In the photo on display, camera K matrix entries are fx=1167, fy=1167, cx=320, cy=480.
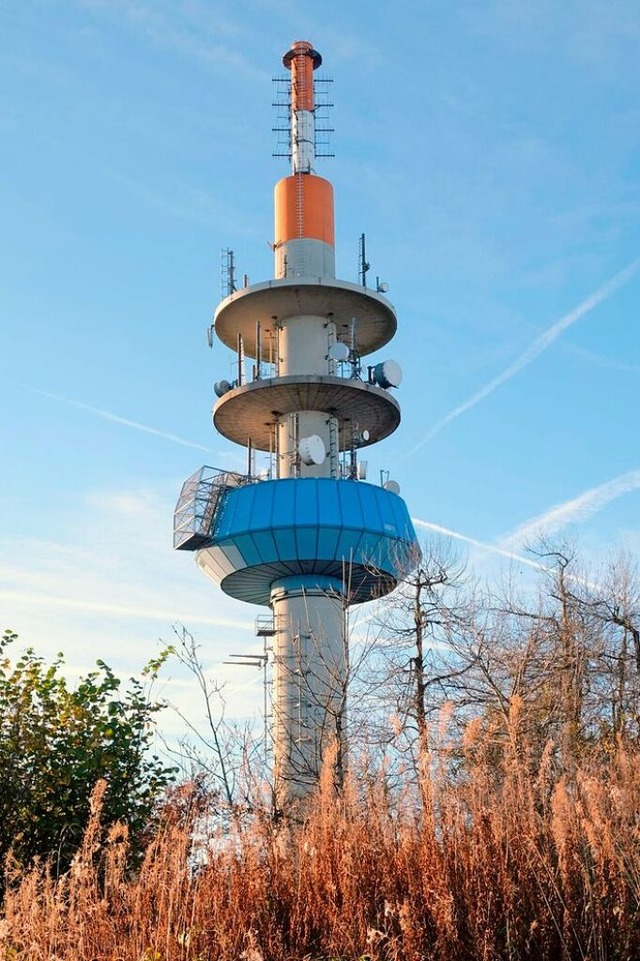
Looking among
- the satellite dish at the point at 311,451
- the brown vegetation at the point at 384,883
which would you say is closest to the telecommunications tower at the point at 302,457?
the satellite dish at the point at 311,451

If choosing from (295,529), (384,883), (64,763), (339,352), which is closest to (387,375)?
(339,352)

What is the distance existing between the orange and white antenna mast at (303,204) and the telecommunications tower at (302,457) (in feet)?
0.18

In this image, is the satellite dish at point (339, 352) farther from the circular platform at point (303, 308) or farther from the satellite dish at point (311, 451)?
the satellite dish at point (311, 451)

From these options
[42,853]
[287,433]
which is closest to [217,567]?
[287,433]

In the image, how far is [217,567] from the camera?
38.5 meters

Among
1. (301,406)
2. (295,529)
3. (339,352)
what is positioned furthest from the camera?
(301,406)

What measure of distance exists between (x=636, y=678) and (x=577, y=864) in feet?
67.7

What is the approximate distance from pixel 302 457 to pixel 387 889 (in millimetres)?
29679

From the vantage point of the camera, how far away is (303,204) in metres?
41.7

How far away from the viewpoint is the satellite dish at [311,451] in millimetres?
37031

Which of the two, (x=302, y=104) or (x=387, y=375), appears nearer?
(x=387, y=375)

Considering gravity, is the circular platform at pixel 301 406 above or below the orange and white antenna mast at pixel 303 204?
below

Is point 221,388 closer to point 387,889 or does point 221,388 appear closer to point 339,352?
point 339,352

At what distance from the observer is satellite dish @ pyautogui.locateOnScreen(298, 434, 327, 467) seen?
37031 mm
